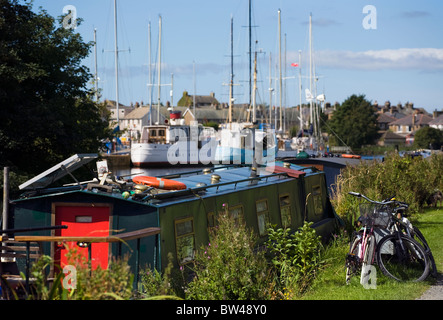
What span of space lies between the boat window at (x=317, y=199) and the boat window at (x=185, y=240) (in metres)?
5.42

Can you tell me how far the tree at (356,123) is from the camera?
8600cm

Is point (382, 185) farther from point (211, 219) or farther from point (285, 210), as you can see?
point (211, 219)

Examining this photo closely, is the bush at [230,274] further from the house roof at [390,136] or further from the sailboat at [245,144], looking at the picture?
the house roof at [390,136]

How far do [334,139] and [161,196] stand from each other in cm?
7675

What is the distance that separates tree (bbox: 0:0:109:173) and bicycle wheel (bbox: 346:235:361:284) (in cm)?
1398

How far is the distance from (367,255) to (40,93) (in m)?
16.8

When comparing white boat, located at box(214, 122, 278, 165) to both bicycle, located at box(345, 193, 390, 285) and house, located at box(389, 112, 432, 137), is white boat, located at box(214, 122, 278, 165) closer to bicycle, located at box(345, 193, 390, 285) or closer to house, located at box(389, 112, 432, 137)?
bicycle, located at box(345, 193, 390, 285)

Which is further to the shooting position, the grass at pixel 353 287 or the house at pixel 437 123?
the house at pixel 437 123

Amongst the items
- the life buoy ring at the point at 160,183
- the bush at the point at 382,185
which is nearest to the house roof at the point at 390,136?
the bush at the point at 382,185

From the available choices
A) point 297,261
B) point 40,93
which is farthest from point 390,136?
point 297,261

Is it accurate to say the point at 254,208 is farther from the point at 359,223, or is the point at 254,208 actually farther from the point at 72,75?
the point at 72,75

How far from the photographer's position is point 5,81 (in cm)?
2067

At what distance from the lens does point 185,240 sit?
9.65 metres
